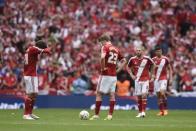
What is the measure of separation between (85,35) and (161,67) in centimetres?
1214

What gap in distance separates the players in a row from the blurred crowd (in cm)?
689

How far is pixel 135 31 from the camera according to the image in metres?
38.1

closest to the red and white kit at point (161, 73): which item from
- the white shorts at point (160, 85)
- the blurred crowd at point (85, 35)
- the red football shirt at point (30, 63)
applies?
the white shorts at point (160, 85)

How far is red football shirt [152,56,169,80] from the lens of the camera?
84.9 ft

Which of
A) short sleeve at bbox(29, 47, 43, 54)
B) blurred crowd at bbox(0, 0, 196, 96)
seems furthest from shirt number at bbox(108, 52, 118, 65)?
blurred crowd at bbox(0, 0, 196, 96)

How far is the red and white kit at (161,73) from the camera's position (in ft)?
84.9

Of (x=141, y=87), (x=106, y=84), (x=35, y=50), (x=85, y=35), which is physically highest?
(x=85, y=35)

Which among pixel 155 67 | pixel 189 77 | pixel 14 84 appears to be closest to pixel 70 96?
pixel 14 84

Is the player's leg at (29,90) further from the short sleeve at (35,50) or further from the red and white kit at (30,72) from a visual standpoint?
the short sleeve at (35,50)

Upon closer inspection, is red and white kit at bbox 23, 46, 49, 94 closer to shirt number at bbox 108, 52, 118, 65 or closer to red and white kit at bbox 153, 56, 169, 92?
shirt number at bbox 108, 52, 118, 65

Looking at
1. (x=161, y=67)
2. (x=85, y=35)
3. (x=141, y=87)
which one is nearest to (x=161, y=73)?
(x=161, y=67)

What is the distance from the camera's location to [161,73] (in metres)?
26.1

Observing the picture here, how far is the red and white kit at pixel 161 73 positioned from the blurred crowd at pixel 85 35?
6.67 metres

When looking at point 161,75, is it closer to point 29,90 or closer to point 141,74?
point 141,74
